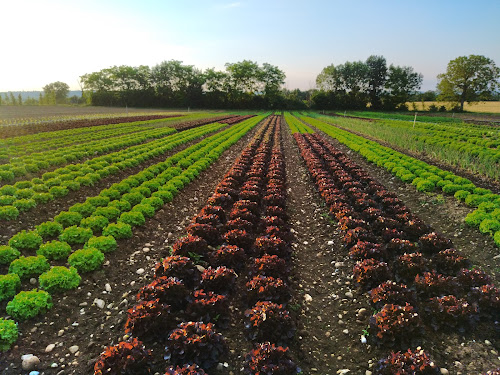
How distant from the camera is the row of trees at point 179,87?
113000 mm

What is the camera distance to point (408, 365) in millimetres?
4785

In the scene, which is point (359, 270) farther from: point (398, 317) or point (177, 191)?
point (177, 191)

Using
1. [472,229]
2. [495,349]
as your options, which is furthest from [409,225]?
→ [495,349]

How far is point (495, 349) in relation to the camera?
18.0ft

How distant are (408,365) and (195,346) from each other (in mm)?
3495

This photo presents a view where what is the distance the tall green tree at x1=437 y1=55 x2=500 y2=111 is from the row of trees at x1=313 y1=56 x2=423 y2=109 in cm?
1516

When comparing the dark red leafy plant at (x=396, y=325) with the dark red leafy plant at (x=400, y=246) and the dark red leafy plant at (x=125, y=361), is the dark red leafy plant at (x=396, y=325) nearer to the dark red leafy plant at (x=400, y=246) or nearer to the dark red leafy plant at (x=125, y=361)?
the dark red leafy plant at (x=400, y=246)

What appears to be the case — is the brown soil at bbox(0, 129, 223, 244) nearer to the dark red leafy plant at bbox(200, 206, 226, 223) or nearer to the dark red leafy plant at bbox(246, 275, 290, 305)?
the dark red leafy plant at bbox(200, 206, 226, 223)

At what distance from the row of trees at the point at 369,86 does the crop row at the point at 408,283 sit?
111 metres

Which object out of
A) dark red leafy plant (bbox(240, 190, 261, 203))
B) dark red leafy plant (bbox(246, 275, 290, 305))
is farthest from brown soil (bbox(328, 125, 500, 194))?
dark red leafy plant (bbox(246, 275, 290, 305))

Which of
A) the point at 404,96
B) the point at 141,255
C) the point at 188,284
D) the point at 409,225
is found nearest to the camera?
the point at 188,284

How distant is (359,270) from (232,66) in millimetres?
131758

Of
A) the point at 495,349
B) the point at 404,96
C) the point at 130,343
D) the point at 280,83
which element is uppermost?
the point at 280,83

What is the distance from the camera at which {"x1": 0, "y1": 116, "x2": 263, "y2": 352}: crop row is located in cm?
638
